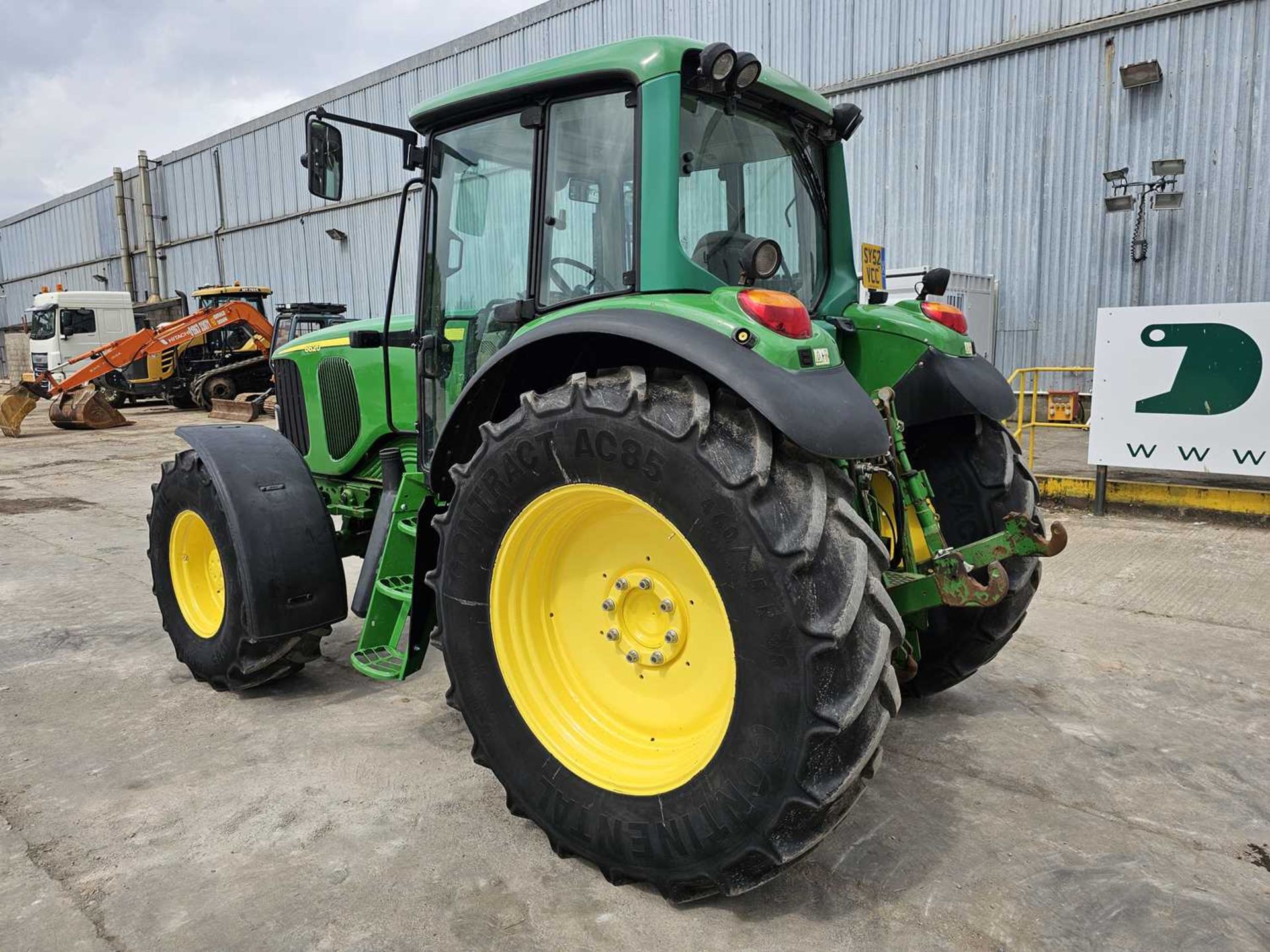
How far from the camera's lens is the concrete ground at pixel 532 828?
232 centimetres

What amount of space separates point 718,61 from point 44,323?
24532 millimetres

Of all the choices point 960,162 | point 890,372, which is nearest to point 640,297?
point 890,372

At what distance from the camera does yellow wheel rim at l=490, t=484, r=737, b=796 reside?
2428 millimetres

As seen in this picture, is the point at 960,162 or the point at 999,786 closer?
the point at 999,786

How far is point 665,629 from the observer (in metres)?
2.54

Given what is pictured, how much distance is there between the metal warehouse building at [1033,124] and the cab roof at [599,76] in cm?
1065

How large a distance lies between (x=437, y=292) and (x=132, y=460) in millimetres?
11806

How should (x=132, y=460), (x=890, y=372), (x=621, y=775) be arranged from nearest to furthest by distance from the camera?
(x=621, y=775) < (x=890, y=372) < (x=132, y=460)

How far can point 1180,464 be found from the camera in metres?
6.89

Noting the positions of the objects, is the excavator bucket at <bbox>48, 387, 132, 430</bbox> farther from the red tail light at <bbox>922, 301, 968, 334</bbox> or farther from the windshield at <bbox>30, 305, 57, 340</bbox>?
the red tail light at <bbox>922, 301, 968, 334</bbox>

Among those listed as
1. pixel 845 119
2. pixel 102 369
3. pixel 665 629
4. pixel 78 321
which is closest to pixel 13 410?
pixel 102 369

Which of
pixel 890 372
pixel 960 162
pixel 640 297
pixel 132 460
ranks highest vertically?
pixel 960 162

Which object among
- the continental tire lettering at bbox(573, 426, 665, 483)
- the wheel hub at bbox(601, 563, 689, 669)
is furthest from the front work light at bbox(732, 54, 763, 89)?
the wheel hub at bbox(601, 563, 689, 669)

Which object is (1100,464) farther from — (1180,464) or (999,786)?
(999,786)
